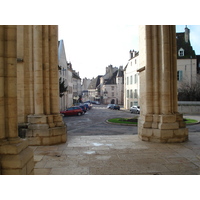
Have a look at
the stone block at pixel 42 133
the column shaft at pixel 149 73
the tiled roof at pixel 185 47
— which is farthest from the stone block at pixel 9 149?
the tiled roof at pixel 185 47

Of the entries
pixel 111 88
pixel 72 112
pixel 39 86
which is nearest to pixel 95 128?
pixel 39 86

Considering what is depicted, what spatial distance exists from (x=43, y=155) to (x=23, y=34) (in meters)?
4.66

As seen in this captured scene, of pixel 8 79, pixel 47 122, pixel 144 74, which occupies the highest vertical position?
pixel 144 74

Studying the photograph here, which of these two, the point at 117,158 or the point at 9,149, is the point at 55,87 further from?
the point at 9,149

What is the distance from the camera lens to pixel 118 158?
5.34 m

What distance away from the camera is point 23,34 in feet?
25.3

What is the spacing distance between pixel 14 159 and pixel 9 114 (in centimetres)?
79

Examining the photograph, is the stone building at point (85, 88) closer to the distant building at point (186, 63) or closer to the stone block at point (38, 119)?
the distant building at point (186, 63)

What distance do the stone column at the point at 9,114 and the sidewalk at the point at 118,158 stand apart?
0.93 m

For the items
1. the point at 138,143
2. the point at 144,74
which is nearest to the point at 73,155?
the point at 138,143

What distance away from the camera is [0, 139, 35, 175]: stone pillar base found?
135 inches

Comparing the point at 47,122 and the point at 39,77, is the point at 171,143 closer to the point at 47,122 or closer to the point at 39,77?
the point at 47,122

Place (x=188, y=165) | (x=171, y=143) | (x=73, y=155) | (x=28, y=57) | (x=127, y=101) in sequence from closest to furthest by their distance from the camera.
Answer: (x=188, y=165) → (x=73, y=155) → (x=171, y=143) → (x=28, y=57) → (x=127, y=101)

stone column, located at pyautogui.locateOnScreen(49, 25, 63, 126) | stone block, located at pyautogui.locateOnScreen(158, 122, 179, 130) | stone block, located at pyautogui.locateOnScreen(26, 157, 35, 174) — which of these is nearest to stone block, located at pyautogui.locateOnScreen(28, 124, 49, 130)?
stone column, located at pyautogui.locateOnScreen(49, 25, 63, 126)
